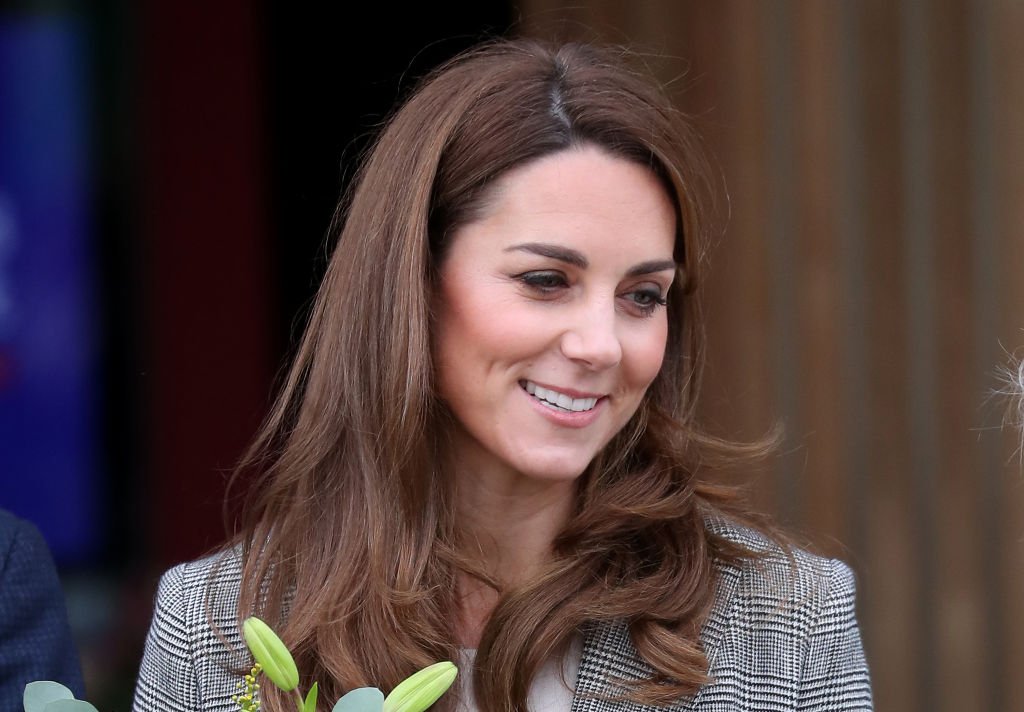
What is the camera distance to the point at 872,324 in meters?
3.38

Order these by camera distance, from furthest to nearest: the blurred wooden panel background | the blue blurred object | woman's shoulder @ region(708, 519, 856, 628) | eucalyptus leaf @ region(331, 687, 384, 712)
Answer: the blue blurred object → the blurred wooden panel background → woman's shoulder @ region(708, 519, 856, 628) → eucalyptus leaf @ region(331, 687, 384, 712)

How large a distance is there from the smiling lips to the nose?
50mm

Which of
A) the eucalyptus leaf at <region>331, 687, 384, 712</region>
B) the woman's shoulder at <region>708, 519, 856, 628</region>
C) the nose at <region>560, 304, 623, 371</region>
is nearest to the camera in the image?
the eucalyptus leaf at <region>331, 687, 384, 712</region>

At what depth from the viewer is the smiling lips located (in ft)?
6.13

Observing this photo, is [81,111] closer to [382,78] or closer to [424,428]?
[382,78]

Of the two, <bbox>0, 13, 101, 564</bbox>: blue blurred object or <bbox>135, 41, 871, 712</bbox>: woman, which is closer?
<bbox>135, 41, 871, 712</bbox>: woman

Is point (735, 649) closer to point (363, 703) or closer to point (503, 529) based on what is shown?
point (503, 529)

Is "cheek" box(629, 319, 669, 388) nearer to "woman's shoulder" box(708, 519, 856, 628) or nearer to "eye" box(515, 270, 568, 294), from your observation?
"eye" box(515, 270, 568, 294)

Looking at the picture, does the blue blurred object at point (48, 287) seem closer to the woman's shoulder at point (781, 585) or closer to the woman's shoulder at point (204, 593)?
the woman's shoulder at point (204, 593)

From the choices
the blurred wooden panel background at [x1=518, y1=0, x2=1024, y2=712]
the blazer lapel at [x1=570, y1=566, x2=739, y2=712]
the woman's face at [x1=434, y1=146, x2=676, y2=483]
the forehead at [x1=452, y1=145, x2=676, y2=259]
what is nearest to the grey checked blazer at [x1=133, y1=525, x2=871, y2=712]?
the blazer lapel at [x1=570, y1=566, x2=739, y2=712]

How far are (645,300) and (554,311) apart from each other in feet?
0.50

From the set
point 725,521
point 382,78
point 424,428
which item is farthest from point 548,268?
point 382,78

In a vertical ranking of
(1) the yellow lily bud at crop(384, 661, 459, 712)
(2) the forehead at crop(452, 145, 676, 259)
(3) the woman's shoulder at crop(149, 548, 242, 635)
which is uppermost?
(2) the forehead at crop(452, 145, 676, 259)

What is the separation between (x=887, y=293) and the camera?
3.36m
